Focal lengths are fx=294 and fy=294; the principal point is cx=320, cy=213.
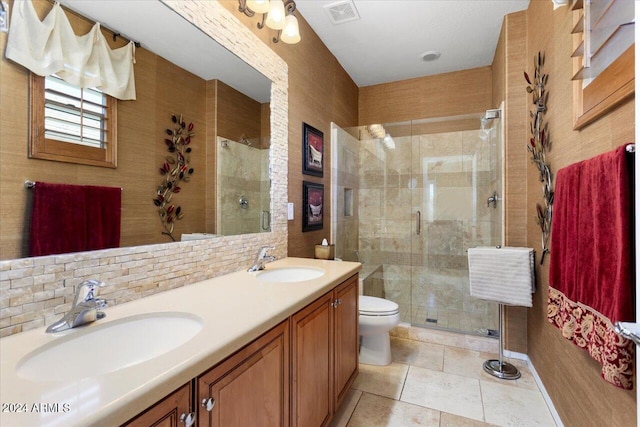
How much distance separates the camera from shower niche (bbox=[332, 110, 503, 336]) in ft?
9.21

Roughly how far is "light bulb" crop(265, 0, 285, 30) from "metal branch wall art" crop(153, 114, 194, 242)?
853 millimetres

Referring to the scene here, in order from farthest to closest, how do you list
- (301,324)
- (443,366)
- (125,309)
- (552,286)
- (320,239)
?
(320,239)
(443,366)
(552,286)
(301,324)
(125,309)

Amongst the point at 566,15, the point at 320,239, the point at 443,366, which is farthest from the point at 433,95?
the point at 443,366

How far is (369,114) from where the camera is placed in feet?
11.7

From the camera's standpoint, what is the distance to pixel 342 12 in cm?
222

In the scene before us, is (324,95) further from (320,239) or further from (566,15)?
(566,15)

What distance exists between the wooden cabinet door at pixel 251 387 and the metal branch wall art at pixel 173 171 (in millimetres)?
657

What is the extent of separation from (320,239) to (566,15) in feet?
6.86

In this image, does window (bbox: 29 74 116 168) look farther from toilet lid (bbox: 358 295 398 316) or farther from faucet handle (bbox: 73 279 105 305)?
toilet lid (bbox: 358 295 398 316)

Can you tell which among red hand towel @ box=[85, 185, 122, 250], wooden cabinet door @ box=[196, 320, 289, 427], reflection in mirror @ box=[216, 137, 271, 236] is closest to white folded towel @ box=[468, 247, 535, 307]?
reflection in mirror @ box=[216, 137, 271, 236]

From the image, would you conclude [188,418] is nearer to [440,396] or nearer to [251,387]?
[251,387]

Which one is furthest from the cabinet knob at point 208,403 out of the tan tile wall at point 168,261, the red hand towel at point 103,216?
the red hand towel at point 103,216

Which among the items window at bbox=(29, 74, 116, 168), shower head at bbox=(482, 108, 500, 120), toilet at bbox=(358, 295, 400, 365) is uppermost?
shower head at bbox=(482, 108, 500, 120)

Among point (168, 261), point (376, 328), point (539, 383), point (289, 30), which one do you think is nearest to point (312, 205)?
point (376, 328)
